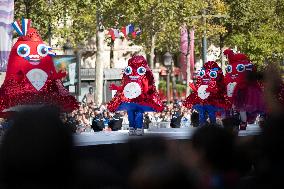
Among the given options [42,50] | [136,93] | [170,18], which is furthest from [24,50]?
Result: [170,18]

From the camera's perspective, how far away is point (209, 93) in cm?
1991

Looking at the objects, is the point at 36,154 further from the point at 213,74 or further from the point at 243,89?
the point at 213,74

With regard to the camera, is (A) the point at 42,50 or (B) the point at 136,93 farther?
(B) the point at 136,93

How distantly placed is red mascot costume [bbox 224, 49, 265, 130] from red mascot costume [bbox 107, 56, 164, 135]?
184cm

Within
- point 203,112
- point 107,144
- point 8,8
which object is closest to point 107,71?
point 8,8

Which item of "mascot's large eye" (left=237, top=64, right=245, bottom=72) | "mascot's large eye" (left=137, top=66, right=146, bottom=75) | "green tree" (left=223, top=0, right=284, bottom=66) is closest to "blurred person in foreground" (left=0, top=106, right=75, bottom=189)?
"mascot's large eye" (left=137, top=66, right=146, bottom=75)

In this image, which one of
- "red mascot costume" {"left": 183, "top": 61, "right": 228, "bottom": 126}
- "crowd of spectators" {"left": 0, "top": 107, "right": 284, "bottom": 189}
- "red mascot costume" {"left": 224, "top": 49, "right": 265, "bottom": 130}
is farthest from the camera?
"red mascot costume" {"left": 183, "top": 61, "right": 228, "bottom": 126}

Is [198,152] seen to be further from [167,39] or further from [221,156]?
[167,39]

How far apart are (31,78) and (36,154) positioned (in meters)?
13.2

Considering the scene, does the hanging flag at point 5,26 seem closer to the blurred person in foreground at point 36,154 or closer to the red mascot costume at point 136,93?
the red mascot costume at point 136,93

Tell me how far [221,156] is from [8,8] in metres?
20.2

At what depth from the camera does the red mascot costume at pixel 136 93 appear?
57.2 feet

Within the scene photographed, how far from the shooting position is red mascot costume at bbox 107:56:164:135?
57.2ft

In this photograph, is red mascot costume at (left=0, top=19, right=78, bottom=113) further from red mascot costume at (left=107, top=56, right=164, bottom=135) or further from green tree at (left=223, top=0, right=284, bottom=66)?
green tree at (left=223, top=0, right=284, bottom=66)
